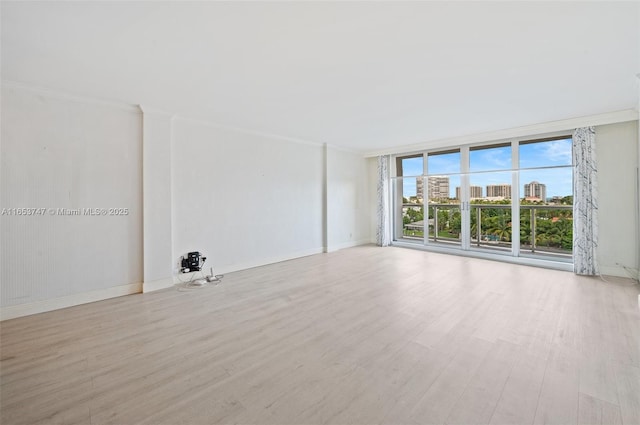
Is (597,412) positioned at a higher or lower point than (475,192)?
lower

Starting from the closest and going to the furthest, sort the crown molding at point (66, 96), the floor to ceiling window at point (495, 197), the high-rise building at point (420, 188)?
the crown molding at point (66, 96), the floor to ceiling window at point (495, 197), the high-rise building at point (420, 188)

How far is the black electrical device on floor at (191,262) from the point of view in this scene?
409 cm

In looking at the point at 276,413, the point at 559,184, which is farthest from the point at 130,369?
the point at 559,184

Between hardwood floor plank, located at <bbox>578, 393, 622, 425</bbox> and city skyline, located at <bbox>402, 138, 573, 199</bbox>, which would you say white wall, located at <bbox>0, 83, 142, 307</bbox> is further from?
city skyline, located at <bbox>402, 138, 573, 199</bbox>

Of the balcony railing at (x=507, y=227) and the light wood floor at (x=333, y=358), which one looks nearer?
the light wood floor at (x=333, y=358)

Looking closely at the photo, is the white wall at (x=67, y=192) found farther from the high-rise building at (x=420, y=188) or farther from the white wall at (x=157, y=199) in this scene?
the high-rise building at (x=420, y=188)

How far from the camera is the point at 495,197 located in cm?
565

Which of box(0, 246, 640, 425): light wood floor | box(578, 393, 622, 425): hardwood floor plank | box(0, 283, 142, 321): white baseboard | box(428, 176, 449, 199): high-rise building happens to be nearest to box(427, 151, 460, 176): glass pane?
box(428, 176, 449, 199): high-rise building

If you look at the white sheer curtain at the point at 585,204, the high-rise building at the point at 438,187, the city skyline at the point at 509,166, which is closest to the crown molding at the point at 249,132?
the high-rise building at the point at 438,187

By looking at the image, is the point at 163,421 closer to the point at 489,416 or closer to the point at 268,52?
the point at 489,416

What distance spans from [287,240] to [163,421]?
163 inches

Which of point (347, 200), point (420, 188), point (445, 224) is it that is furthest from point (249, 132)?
point (445, 224)

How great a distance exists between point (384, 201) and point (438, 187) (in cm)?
136

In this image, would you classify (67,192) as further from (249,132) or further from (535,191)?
(535,191)
